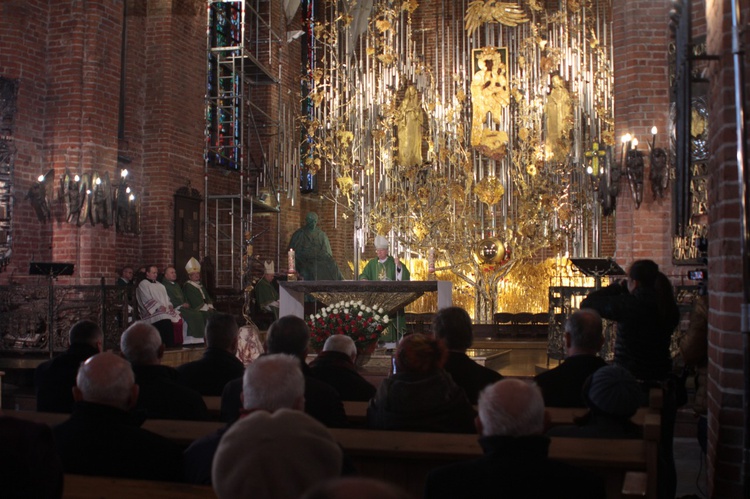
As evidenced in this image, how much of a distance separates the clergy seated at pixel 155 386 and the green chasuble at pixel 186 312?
372 inches

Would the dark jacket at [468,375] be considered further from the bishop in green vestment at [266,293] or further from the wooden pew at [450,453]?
the bishop in green vestment at [266,293]

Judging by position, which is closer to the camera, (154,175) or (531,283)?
(154,175)

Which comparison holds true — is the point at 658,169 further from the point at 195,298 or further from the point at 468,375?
the point at 195,298

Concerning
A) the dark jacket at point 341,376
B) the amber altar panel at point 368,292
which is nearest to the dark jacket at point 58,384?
the dark jacket at point 341,376

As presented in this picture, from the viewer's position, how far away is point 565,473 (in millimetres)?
2756

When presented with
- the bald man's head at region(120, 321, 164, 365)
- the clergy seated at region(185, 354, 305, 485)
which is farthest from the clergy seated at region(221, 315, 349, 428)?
the clergy seated at region(185, 354, 305, 485)

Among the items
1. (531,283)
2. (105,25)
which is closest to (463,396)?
(105,25)

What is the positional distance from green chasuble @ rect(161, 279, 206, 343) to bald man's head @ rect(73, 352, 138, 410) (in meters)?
11.0

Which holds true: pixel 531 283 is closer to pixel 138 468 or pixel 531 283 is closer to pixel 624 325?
pixel 624 325

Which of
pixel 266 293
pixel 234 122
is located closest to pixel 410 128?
pixel 234 122

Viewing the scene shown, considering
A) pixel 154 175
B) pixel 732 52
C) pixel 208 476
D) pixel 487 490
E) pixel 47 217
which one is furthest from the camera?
pixel 154 175

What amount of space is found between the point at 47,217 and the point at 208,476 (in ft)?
35.6

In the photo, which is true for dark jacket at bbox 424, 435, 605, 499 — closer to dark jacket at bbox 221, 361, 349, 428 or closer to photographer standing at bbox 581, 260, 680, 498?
dark jacket at bbox 221, 361, 349, 428

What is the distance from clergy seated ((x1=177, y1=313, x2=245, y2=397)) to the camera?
19.5 feet
